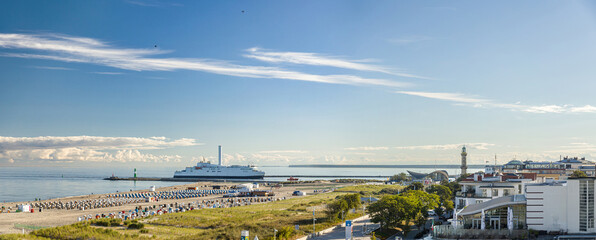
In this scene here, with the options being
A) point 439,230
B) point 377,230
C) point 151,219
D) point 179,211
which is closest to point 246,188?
point 179,211

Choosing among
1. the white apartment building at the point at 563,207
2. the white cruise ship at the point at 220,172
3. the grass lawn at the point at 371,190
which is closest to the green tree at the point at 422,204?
the white apartment building at the point at 563,207

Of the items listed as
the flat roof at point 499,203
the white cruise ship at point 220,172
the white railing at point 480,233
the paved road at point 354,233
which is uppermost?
the flat roof at point 499,203

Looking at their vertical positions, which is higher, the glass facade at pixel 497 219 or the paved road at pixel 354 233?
the glass facade at pixel 497 219

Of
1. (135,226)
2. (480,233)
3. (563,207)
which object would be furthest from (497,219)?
(135,226)

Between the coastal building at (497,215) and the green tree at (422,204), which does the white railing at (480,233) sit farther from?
the green tree at (422,204)

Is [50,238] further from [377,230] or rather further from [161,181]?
[161,181]

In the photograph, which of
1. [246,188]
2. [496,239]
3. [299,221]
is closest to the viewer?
[496,239]

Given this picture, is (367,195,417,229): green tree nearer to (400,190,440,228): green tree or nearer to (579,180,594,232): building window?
(400,190,440,228): green tree
